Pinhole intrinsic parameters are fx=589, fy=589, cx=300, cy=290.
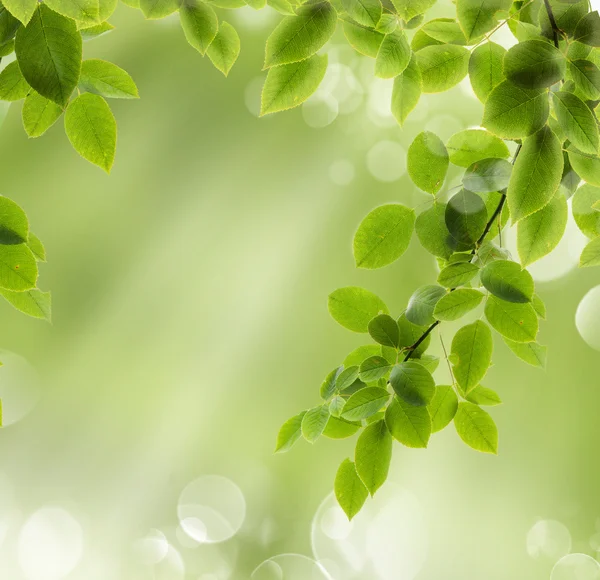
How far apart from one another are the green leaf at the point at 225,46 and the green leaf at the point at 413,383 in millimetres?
300

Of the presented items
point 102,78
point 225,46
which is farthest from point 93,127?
point 225,46

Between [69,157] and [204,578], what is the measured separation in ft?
12.8

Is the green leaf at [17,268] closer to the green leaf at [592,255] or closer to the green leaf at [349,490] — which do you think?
the green leaf at [349,490]

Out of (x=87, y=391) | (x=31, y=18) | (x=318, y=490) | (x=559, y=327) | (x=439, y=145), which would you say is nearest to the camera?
(x=31, y=18)

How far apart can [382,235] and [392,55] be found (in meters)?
0.15

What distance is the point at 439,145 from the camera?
0.50 m

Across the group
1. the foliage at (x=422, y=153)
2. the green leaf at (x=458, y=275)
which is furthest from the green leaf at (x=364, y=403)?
the green leaf at (x=458, y=275)

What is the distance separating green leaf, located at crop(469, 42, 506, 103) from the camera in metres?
0.50

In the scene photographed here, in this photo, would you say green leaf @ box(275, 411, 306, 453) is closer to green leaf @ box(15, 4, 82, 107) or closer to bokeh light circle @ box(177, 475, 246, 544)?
green leaf @ box(15, 4, 82, 107)

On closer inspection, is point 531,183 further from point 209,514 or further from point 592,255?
point 209,514

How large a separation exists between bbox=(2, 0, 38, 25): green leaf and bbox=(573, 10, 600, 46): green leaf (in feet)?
1.26

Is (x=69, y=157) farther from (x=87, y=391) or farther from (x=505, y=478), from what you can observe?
(x=505, y=478)

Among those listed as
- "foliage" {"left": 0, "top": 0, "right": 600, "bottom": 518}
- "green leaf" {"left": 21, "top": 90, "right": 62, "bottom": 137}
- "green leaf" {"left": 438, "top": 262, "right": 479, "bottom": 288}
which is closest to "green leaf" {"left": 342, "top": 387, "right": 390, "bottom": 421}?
"foliage" {"left": 0, "top": 0, "right": 600, "bottom": 518}

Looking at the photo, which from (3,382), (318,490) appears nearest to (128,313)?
(3,382)
